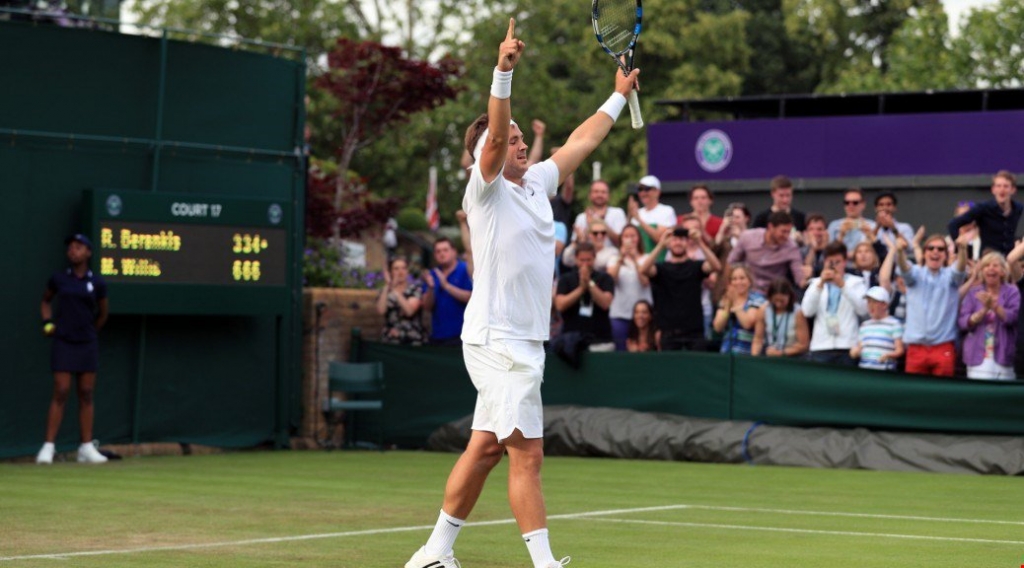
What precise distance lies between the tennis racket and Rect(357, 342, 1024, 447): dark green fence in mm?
8057

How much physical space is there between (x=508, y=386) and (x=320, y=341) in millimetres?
12534

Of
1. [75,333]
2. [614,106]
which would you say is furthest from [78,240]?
[614,106]

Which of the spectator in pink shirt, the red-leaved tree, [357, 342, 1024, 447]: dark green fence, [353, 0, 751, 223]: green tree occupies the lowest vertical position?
[357, 342, 1024, 447]: dark green fence

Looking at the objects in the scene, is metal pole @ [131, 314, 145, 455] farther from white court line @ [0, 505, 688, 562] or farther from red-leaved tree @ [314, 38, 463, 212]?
red-leaved tree @ [314, 38, 463, 212]

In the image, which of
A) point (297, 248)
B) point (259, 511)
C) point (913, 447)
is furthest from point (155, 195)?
point (913, 447)

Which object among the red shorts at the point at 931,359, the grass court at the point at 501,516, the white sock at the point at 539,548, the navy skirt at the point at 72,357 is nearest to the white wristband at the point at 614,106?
the white sock at the point at 539,548

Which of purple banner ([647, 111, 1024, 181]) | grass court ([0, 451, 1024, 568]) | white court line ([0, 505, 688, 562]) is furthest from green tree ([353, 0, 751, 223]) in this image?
white court line ([0, 505, 688, 562])

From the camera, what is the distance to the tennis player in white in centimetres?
815

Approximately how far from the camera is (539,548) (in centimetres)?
810

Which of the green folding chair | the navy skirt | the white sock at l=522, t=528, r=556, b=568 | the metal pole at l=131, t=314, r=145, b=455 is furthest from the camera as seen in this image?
the green folding chair

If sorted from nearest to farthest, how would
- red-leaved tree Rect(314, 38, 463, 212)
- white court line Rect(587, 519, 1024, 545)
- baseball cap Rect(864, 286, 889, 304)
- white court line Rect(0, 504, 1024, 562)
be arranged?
1. white court line Rect(0, 504, 1024, 562)
2. white court line Rect(587, 519, 1024, 545)
3. baseball cap Rect(864, 286, 889, 304)
4. red-leaved tree Rect(314, 38, 463, 212)

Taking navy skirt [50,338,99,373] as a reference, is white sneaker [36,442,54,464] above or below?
below

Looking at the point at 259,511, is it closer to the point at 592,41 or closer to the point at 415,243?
the point at 415,243

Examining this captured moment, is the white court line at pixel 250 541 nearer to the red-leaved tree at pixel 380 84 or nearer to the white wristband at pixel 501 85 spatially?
the white wristband at pixel 501 85
